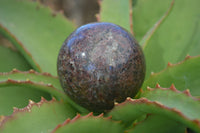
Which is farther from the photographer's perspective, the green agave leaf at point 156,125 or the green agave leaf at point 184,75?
the green agave leaf at point 184,75

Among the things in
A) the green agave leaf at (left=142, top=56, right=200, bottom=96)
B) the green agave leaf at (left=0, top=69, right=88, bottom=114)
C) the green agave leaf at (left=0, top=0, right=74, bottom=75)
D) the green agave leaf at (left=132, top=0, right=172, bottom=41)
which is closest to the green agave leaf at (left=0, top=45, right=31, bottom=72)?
the green agave leaf at (left=0, top=0, right=74, bottom=75)

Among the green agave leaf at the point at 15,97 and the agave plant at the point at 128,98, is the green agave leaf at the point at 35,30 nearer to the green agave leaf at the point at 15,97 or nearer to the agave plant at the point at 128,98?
the agave plant at the point at 128,98

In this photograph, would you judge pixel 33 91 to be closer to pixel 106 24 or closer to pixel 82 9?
pixel 106 24

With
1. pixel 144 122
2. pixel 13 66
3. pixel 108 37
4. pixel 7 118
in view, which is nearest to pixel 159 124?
Answer: pixel 144 122

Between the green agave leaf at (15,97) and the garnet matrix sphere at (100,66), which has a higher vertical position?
the green agave leaf at (15,97)

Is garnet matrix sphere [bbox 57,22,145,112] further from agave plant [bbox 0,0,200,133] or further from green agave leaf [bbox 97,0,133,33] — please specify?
green agave leaf [bbox 97,0,133,33]

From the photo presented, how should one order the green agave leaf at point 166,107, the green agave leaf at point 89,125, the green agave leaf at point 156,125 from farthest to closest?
the green agave leaf at point 156,125
the green agave leaf at point 89,125
the green agave leaf at point 166,107

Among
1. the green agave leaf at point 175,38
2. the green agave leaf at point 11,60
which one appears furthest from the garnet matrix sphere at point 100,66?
the green agave leaf at point 11,60
